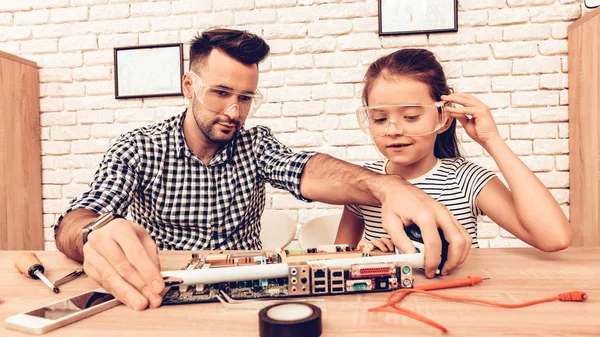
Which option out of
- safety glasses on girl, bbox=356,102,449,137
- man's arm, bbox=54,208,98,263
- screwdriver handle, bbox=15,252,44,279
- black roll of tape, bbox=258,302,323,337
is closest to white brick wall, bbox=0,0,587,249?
safety glasses on girl, bbox=356,102,449,137

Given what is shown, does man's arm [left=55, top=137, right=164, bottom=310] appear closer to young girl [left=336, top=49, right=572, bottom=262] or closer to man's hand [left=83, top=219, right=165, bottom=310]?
man's hand [left=83, top=219, right=165, bottom=310]

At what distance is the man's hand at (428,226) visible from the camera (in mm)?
689

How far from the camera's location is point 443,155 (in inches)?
53.1

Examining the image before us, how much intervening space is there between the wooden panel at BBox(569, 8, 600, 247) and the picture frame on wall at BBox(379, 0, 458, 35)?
562mm

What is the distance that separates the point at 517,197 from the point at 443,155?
348mm

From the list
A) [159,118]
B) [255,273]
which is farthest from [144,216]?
[159,118]

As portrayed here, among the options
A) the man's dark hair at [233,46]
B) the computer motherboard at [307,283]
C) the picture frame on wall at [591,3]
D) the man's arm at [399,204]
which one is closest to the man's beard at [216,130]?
the man's dark hair at [233,46]

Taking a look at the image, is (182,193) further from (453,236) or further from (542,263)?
(542,263)

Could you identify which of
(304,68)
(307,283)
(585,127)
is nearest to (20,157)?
(304,68)

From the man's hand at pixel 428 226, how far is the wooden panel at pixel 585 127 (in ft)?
4.75

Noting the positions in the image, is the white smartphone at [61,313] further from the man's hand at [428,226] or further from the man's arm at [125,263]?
the man's hand at [428,226]

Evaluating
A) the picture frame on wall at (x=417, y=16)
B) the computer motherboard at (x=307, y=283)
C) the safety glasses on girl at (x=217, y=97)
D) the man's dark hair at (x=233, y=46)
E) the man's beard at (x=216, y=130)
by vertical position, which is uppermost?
the picture frame on wall at (x=417, y=16)

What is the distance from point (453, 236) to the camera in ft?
2.30

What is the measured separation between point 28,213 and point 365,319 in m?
2.38
